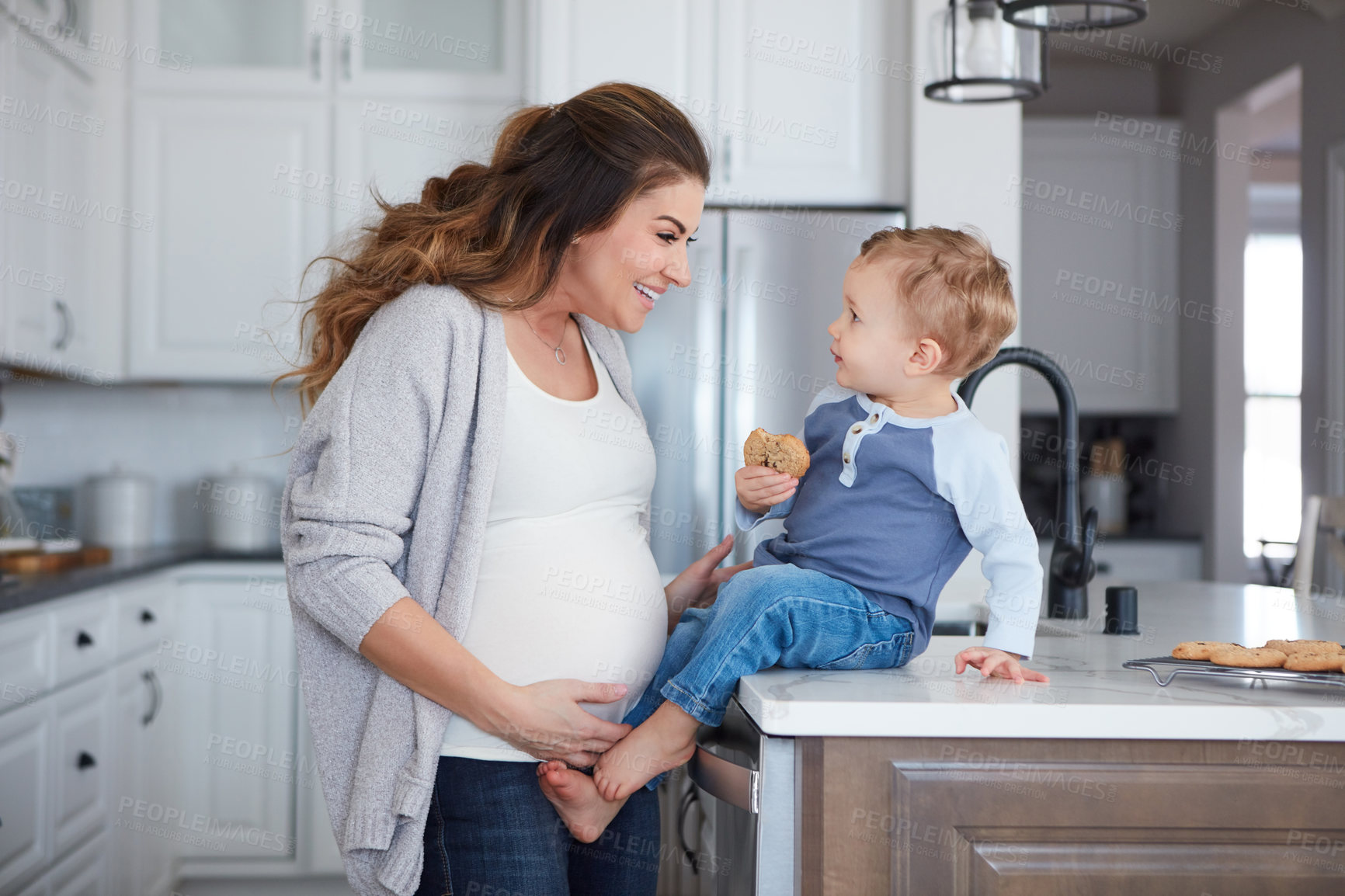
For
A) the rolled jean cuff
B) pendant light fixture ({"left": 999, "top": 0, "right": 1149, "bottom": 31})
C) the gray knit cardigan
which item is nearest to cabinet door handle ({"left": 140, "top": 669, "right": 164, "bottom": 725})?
the gray knit cardigan

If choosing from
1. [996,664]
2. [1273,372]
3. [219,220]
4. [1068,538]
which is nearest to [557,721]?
[996,664]

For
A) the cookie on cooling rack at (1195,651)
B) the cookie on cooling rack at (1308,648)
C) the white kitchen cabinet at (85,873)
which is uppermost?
the cookie on cooling rack at (1308,648)

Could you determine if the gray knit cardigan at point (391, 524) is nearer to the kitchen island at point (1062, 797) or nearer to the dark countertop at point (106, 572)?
the kitchen island at point (1062, 797)

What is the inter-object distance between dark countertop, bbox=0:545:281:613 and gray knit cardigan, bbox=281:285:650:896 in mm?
1143

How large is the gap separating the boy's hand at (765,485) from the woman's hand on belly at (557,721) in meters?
0.23

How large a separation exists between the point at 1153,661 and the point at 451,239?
80 centimetres

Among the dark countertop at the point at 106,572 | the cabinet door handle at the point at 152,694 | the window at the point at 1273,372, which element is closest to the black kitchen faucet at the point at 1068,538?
the dark countertop at the point at 106,572

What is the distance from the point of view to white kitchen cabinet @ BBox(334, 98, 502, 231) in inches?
118

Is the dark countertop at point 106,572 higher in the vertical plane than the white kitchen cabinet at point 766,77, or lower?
lower

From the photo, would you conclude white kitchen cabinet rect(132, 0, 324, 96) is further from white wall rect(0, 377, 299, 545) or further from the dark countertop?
the dark countertop

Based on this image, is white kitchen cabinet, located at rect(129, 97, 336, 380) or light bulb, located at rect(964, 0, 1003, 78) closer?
light bulb, located at rect(964, 0, 1003, 78)

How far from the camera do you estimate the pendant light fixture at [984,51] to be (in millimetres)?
1681

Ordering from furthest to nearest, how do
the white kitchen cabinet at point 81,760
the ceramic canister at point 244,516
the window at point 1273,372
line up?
the window at point 1273,372, the ceramic canister at point 244,516, the white kitchen cabinet at point 81,760

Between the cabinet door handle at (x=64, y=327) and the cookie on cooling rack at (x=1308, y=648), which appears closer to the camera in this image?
the cookie on cooling rack at (x=1308, y=648)
